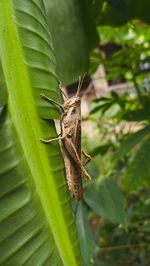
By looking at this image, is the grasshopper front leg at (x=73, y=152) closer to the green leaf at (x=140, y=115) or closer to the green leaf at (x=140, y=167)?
the green leaf at (x=140, y=167)

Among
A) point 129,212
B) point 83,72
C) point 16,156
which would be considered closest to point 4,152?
point 16,156

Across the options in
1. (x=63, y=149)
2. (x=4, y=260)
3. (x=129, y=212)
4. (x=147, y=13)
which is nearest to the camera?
(x=4, y=260)

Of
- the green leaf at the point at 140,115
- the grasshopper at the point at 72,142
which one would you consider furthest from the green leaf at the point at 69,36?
the green leaf at the point at 140,115

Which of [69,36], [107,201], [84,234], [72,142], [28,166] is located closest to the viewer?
[28,166]

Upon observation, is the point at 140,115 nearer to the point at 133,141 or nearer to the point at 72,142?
the point at 133,141

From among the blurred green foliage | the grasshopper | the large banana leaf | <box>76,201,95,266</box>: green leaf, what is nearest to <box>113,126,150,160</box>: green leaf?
the blurred green foliage

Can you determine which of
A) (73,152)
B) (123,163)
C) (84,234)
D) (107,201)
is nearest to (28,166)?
(73,152)

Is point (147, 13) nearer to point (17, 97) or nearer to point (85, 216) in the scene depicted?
point (85, 216)
